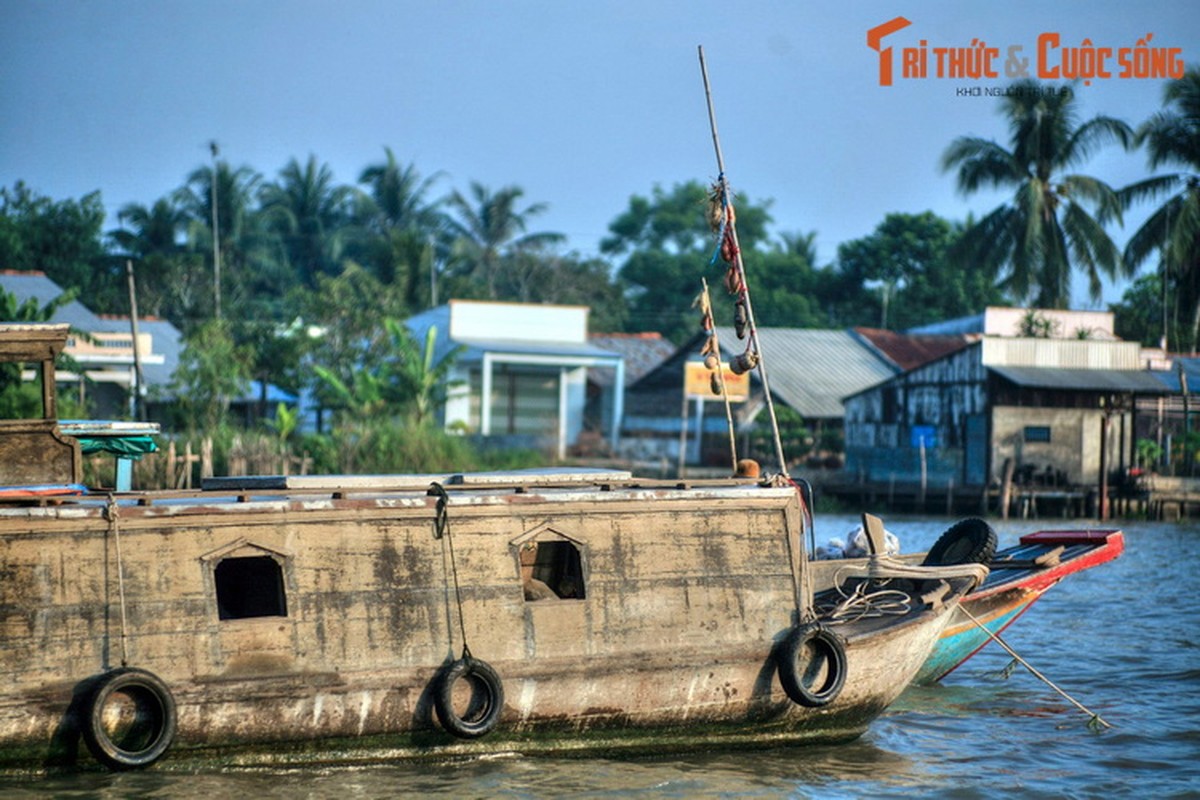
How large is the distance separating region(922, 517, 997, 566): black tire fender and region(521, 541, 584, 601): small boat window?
3.51 metres

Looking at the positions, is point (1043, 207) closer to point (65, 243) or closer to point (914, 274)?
point (914, 274)

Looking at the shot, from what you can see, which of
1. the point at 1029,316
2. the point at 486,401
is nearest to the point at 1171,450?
the point at 1029,316

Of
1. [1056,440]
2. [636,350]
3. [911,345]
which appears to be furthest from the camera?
[636,350]

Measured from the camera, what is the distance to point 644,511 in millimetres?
8547

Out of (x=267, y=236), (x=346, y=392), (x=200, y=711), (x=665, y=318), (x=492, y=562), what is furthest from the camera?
(x=665, y=318)

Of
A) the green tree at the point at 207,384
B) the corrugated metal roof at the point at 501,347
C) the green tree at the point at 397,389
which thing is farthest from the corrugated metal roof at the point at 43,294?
the corrugated metal roof at the point at 501,347

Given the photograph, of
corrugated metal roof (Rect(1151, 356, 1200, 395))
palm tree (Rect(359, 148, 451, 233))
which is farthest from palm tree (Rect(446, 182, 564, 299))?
corrugated metal roof (Rect(1151, 356, 1200, 395))

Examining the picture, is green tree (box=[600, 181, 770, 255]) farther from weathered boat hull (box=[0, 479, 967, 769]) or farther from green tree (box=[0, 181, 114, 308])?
weathered boat hull (box=[0, 479, 967, 769])

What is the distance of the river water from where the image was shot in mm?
7727

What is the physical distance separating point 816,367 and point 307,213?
2062 cm

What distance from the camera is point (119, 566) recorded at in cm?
740

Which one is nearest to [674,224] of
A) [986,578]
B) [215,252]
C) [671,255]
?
[671,255]

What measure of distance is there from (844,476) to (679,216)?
25.0m

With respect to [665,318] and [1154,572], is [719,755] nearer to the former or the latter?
[1154,572]
